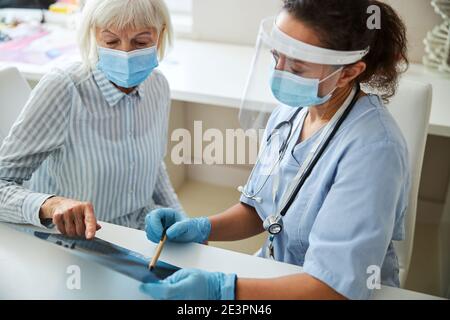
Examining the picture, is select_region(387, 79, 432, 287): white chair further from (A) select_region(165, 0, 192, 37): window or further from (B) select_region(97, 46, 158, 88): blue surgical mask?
(A) select_region(165, 0, 192, 37): window

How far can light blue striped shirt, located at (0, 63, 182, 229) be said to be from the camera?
50.6 inches

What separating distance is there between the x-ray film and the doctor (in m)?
0.04

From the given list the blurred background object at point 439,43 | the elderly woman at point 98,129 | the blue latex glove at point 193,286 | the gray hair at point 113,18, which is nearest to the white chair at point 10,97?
the elderly woman at point 98,129


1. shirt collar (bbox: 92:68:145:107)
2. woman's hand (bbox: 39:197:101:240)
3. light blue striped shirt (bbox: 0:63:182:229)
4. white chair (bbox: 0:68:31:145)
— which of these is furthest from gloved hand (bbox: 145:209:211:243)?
white chair (bbox: 0:68:31:145)

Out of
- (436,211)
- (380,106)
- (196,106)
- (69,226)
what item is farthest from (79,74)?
(436,211)

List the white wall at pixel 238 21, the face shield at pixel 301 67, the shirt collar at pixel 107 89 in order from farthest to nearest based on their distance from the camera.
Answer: the white wall at pixel 238 21, the shirt collar at pixel 107 89, the face shield at pixel 301 67

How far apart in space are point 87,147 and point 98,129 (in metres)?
0.06

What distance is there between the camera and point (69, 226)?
44.3 inches

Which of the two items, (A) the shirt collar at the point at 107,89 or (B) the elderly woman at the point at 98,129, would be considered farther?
(A) the shirt collar at the point at 107,89

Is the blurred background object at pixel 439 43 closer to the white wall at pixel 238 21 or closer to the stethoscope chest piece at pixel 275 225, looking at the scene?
the white wall at pixel 238 21

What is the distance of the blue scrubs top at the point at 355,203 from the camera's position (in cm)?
96

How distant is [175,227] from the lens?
115cm

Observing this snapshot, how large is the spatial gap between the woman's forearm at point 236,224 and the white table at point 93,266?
0.24 m

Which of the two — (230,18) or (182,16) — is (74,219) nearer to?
(230,18)
